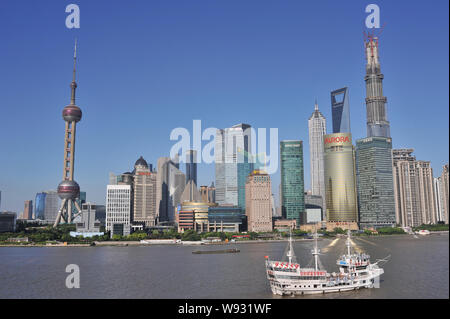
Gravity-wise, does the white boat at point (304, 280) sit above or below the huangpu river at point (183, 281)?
above

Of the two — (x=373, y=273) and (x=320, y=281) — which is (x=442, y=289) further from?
(x=320, y=281)

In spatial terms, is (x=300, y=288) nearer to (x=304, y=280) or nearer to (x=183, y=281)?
(x=304, y=280)

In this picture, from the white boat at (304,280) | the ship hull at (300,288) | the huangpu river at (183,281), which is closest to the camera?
the ship hull at (300,288)

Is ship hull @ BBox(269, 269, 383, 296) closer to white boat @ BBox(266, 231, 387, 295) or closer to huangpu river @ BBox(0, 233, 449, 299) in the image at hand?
white boat @ BBox(266, 231, 387, 295)

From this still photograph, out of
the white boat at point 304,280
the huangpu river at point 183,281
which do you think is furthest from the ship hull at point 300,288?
the huangpu river at point 183,281

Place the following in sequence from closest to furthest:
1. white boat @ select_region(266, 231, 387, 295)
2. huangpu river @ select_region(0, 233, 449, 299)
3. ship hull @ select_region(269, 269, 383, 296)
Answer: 1. ship hull @ select_region(269, 269, 383, 296)
2. white boat @ select_region(266, 231, 387, 295)
3. huangpu river @ select_region(0, 233, 449, 299)

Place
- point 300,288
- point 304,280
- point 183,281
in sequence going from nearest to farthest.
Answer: point 300,288, point 304,280, point 183,281

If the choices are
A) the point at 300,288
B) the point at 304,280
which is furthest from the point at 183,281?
the point at 304,280

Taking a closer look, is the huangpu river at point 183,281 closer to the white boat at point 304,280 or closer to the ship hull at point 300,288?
the ship hull at point 300,288

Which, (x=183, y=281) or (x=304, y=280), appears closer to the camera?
(x=304, y=280)

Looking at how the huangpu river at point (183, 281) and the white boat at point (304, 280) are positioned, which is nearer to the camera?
the white boat at point (304, 280)

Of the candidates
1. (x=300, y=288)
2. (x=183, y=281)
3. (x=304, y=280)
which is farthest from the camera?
(x=183, y=281)

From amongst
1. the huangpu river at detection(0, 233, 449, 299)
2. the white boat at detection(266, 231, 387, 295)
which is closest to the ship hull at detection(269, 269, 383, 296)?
the white boat at detection(266, 231, 387, 295)
